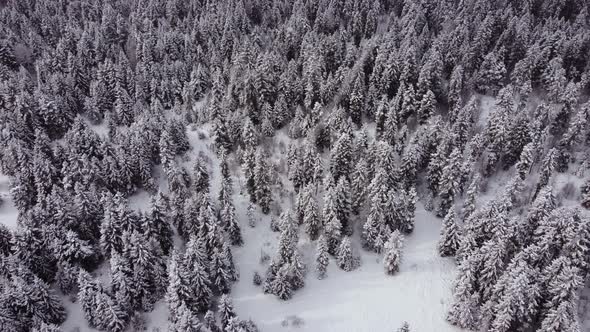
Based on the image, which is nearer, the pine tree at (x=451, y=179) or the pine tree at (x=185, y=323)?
the pine tree at (x=185, y=323)

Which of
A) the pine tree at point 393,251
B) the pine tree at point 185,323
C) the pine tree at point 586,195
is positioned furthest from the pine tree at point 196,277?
the pine tree at point 586,195

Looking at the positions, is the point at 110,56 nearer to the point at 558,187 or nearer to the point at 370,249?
the point at 370,249

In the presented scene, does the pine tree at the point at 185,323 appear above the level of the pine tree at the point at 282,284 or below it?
above

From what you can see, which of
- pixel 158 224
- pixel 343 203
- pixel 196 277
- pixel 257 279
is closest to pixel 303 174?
pixel 343 203

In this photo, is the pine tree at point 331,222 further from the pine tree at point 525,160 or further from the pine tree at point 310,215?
the pine tree at point 525,160

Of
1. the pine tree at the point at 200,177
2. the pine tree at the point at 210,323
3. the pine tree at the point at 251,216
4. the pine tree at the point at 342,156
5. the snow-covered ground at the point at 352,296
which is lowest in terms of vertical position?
the snow-covered ground at the point at 352,296

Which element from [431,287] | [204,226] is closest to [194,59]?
[204,226]
